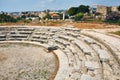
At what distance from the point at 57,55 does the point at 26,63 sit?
3.59 m

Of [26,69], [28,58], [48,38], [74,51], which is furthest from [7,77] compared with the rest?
[48,38]

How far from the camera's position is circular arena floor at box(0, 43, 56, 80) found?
15469 millimetres

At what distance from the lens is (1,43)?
2842cm

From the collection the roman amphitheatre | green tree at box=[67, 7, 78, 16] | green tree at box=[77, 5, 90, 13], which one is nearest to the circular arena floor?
the roman amphitheatre

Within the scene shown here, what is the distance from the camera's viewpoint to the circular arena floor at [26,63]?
50.8 ft

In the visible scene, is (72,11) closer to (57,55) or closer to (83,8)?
(83,8)

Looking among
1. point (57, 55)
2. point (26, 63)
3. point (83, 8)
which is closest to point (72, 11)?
point (83, 8)

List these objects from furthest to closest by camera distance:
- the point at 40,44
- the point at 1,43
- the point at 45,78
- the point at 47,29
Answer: the point at 47,29 < the point at 1,43 < the point at 40,44 < the point at 45,78

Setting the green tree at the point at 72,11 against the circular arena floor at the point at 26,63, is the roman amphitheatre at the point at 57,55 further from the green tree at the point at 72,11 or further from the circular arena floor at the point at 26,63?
the green tree at the point at 72,11

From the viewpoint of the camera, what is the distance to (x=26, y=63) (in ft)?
61.0

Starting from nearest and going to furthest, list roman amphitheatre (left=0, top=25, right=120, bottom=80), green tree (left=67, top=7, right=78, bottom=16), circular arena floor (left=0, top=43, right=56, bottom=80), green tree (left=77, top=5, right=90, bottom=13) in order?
roman amphitheatre (left=0, top=25, right=120, bottom=80), circular arena floor (left=0, top=43, right=56, bottom=80), green tree (left=67, top=7, right=78, bottom=16), green tree (left=77, top=5, right=90, bottom=13)

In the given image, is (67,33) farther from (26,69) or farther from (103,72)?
(103,72)

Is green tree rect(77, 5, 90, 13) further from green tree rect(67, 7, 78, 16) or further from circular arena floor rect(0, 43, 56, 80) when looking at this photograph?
circular arena floor rect(0, 43, 56, 80)

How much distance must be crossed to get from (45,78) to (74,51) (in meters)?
5.52
